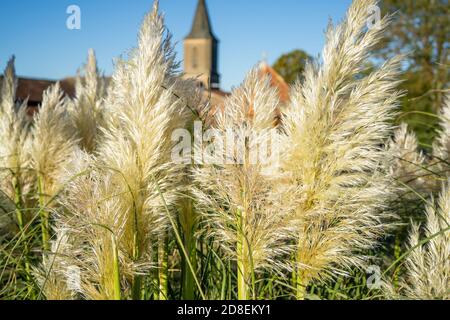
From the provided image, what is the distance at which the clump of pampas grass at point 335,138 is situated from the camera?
5.83 feet

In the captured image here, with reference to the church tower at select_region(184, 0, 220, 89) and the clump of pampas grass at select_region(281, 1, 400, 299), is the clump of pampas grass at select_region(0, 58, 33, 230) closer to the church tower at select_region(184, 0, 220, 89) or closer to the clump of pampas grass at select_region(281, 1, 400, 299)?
the clump of pampas grass at select_region(281, 1, 400, 299)

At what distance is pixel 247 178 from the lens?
1.72 metres

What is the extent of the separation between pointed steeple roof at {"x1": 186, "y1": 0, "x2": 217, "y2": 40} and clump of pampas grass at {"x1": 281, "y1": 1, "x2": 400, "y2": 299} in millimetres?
85902

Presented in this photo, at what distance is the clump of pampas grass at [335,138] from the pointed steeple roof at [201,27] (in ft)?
282

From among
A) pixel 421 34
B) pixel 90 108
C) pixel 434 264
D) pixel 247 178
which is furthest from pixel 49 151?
pixel 421 34

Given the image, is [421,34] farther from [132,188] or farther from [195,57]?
[195,57]

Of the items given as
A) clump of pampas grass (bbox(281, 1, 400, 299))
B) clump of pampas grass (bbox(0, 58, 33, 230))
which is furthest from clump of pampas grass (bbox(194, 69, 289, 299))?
clump of pampas grass (bbox(0, 58, 33, 230))

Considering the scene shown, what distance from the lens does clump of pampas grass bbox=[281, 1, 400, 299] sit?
178cm

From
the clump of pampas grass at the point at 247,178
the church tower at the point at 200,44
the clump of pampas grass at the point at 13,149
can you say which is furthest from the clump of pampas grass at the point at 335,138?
the church tower at the point at 200,44

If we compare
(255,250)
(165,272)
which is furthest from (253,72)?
(165,272)

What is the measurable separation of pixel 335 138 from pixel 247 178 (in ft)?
1.12

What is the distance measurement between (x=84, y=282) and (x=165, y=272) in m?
0.41

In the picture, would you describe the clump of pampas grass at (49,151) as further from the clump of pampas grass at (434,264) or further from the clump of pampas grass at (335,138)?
the clump of pampas grass at (434,264)
